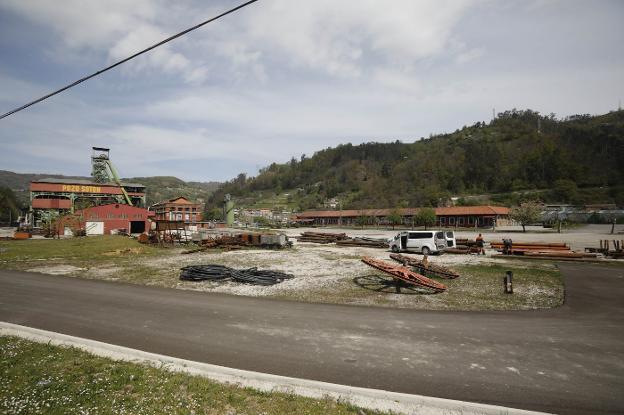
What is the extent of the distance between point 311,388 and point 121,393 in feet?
10.8

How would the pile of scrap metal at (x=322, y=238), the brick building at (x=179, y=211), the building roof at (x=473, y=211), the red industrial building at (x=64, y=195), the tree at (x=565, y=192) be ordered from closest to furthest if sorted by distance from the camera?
the pile of scrap metal at (x=322, y=238)
the red industrial building at (x=64, y=195)
the building roof at (x=473, y=211)
the brick building at (x=179, y=211)
the tree at (x=565, y=192)

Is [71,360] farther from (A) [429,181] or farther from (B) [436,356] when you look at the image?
(A) [429,181]

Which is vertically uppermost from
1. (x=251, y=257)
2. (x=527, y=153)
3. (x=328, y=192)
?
(x=527, y=153)

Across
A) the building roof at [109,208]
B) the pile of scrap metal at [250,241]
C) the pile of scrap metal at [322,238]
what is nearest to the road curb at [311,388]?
the pile of scrap metal at [250,241]

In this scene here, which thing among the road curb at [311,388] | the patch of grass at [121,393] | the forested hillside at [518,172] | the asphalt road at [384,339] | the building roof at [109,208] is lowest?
the asphalt road at [384,339]

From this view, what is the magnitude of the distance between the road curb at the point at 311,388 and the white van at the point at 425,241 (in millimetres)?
23426

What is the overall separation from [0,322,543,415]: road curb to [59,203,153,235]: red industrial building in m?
57.6

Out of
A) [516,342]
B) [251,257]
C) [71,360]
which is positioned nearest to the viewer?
[71,360]

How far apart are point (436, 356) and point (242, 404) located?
458 centimetres

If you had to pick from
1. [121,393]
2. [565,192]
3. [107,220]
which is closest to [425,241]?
[121,393]

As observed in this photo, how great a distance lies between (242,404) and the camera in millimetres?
5277

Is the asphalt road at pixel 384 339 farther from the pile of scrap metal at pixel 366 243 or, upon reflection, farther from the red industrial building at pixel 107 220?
the red industrial building at pixel 107 220

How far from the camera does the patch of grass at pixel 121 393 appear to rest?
507cm

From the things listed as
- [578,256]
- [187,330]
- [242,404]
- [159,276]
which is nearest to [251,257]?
[159,276]
